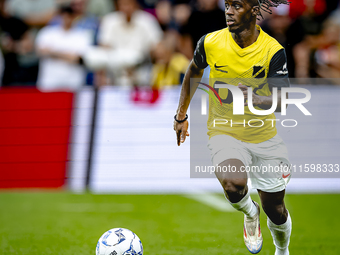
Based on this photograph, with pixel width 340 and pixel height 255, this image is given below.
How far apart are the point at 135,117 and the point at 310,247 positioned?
4621 millimetres

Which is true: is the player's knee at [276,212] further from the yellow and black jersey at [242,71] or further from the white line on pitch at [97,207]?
the white line on pitch at [97,207]

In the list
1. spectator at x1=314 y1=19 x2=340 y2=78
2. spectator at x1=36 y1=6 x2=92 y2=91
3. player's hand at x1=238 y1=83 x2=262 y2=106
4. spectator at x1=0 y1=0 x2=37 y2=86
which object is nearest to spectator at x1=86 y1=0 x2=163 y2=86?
spectator at x1=36 y1=6 x2=92 y2=91

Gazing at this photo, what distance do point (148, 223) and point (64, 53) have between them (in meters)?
4.28

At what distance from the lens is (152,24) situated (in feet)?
33.2

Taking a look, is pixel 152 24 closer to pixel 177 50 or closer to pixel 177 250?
pixel 177 50

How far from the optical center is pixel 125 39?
9.59 metres

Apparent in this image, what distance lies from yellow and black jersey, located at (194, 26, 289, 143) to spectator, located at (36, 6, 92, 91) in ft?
18.2

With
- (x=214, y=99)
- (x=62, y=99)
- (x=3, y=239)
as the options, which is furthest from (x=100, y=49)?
(x=214, y=99)

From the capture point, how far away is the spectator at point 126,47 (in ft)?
31.0

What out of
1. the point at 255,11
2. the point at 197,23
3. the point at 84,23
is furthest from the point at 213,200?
the point at 255,11

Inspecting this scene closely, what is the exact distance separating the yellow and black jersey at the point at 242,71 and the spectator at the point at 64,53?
5554mm

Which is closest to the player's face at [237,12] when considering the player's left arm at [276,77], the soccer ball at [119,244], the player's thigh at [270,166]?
the player's left arm at [276,77]

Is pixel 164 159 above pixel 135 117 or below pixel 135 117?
below

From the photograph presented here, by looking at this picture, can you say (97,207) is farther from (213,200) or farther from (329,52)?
(329,52)
